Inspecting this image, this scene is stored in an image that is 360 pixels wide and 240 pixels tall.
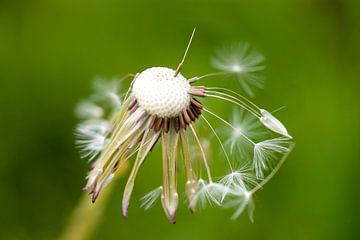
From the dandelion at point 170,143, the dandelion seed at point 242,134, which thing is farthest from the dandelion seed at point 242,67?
the dandelion at point 170,143

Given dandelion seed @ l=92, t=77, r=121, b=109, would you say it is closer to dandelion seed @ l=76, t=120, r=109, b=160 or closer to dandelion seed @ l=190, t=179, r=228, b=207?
dandelion seed @ l=76, t=120, r=109, b=160

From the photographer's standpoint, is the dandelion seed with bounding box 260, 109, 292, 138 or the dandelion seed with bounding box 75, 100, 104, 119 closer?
the dandelion seed with bounding box 260, 109, 292, 138

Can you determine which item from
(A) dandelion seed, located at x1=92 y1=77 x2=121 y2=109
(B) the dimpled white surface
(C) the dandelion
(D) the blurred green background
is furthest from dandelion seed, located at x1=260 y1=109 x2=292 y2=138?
(D) the blurred green background

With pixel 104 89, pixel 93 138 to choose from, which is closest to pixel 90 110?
pixel 104 89

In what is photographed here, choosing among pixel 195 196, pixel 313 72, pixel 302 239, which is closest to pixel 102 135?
pixel 195 196

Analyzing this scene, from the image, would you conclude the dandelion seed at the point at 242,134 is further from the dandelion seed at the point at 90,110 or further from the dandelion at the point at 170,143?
the dandelion seed at the point at 90,110

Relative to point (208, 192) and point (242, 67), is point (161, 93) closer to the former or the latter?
point (208, 192)
